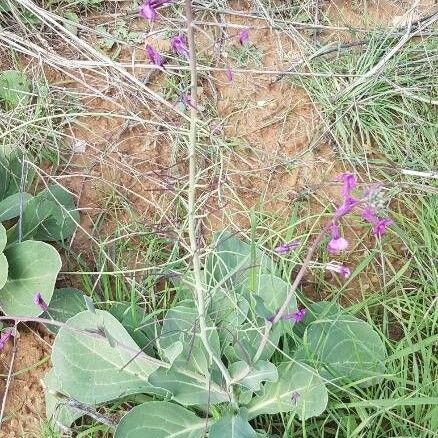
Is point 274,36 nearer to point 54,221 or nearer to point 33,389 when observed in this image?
point 54,221

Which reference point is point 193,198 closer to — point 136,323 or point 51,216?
point 136,323

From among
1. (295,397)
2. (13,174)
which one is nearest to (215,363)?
(295,397)


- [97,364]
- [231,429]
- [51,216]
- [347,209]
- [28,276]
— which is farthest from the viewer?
[51,216]

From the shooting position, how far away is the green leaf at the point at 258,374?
1404mm

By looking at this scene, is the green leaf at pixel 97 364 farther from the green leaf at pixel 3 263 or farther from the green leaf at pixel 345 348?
the green leaf at pixel 345 348

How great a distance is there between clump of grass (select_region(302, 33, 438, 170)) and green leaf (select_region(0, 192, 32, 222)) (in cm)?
84

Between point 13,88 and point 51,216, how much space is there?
0.47 m

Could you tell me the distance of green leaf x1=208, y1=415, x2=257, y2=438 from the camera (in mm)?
1378

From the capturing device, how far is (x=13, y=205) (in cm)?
172

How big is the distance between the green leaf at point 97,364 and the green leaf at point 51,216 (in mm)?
306

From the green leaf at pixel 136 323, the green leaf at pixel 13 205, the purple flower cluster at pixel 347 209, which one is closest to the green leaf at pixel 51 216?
the green leaf at pixel 13 205

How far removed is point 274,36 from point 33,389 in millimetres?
1243

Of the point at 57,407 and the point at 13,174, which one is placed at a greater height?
the point at 13,174

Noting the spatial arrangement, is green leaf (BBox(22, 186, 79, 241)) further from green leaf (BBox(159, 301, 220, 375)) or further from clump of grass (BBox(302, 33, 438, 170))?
clump of grass (BBox(302, 33, 438, 170))
